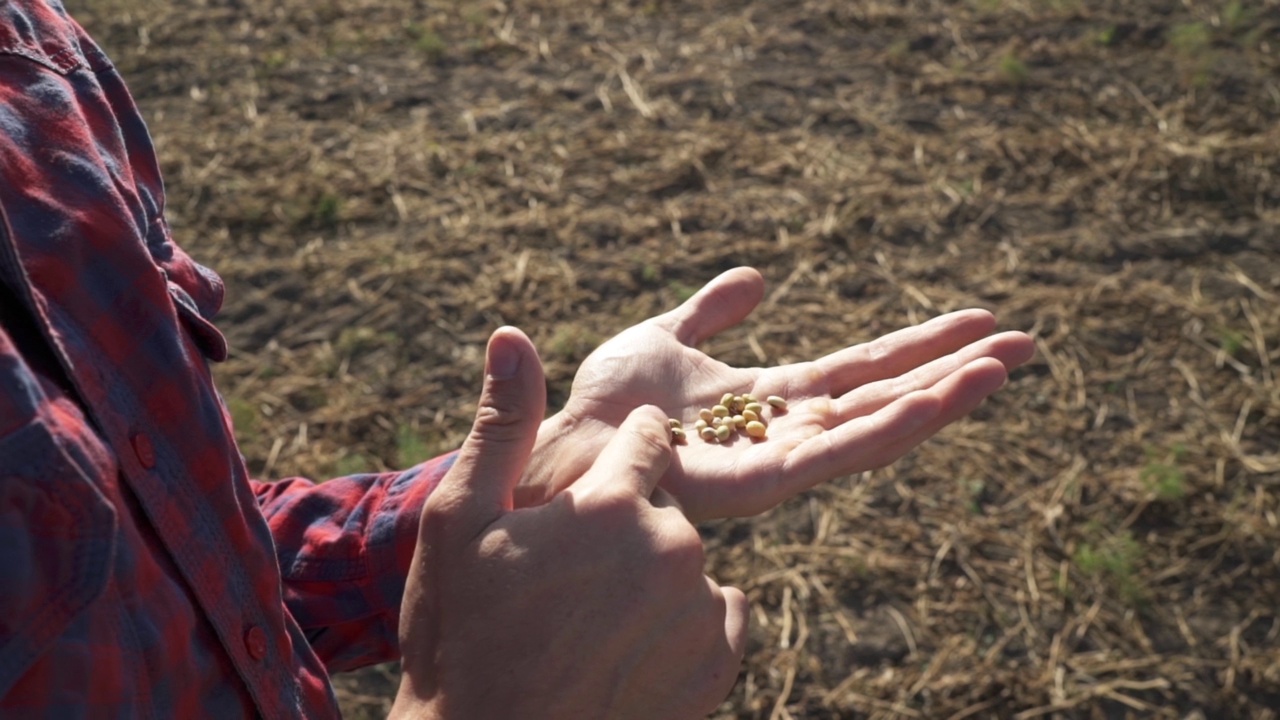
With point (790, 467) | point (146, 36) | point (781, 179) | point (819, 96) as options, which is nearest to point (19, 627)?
point (790, 467)

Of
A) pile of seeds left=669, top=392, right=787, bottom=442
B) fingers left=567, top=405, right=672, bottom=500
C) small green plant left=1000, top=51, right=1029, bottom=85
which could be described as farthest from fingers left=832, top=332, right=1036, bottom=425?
small green plant left=1000, top=51, right=1029, bottom=85

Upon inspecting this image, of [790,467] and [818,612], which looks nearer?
[790,467]

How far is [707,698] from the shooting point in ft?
4.51

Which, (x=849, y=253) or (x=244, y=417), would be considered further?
(x=849, y=253)

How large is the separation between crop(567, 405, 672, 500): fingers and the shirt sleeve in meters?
A: 0.28

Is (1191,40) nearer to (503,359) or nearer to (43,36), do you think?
(503,359)

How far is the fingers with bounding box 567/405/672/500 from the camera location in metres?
1.38

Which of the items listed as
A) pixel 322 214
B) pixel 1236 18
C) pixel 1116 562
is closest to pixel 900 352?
pixel 1116 562

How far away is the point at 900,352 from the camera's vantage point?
1.95 metres

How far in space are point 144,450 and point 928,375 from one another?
1.21m

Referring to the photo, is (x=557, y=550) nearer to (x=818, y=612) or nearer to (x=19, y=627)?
(x=19, y=627)

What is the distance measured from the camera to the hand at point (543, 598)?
4.19 feet

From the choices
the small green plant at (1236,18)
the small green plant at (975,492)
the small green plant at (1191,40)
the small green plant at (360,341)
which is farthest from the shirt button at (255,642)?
the small green plant at (1236,18)

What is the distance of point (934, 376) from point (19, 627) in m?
1.36
